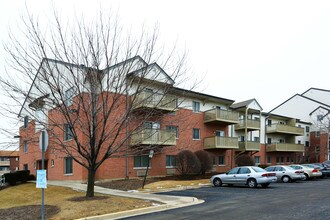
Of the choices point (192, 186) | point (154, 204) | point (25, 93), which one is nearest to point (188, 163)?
point (192, 186)

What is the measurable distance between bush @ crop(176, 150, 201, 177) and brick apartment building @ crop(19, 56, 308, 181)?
855 mm

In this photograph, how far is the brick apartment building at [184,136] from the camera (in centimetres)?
1641

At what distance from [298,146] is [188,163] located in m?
27.1

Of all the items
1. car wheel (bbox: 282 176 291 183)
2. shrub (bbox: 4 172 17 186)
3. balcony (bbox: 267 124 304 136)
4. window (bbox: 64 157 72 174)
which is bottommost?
shrub (bbox: 4 172 17 186)

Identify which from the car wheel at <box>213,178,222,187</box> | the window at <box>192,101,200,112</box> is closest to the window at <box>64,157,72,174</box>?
the car wheel at <box>213,178,222,187</box>

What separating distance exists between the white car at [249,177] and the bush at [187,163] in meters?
5.39

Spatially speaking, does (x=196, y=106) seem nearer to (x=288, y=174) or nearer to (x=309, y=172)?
(x=288, y=174)

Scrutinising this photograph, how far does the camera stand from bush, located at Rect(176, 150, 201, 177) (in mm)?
28453

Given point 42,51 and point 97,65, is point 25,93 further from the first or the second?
point 97,65

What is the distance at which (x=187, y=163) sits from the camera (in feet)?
93.4

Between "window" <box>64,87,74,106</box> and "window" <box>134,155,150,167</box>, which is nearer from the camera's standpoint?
"window" <box>64,87,74,106</box>

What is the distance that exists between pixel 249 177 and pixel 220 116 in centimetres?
1377

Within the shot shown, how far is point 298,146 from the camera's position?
4897 centimetres

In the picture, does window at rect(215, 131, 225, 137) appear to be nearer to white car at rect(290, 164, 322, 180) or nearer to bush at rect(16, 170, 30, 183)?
white car at rect(290, 164, 322, 180)
